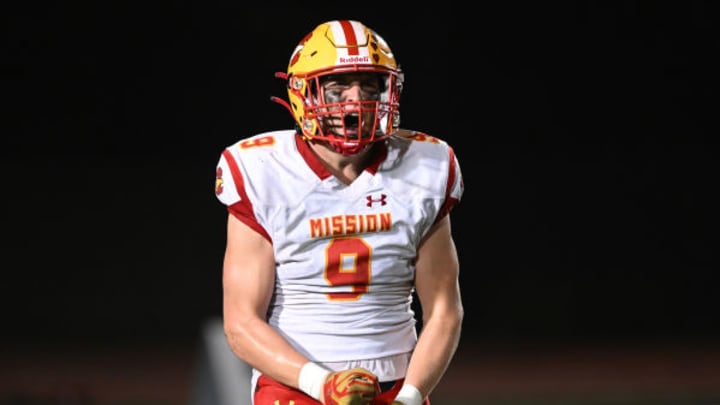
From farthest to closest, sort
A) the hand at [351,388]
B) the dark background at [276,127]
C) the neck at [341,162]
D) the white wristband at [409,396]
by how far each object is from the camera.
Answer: the dark background at [276,127] < the neck at [341,162] < the white wristband at [409,396] < the hand at [351,388]

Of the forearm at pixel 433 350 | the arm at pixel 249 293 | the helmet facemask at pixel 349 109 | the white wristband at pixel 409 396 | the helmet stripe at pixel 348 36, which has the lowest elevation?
the white wristband at pixel 409 396

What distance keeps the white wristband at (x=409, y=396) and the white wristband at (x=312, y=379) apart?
152 millimetres

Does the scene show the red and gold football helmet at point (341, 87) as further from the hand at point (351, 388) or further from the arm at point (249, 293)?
the hand at point (351, 388)

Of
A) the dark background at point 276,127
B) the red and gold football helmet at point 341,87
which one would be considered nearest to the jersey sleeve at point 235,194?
the red and gold football helmet at point 341,87

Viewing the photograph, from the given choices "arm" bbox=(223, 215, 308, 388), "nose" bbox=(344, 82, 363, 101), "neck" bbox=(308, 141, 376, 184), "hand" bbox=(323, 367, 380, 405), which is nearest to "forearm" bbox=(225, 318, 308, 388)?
"arm" bbox=(223, 215, 308, 388)

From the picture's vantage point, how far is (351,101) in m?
2.13

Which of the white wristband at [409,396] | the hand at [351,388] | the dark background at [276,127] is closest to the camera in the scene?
the hand at [351,388]

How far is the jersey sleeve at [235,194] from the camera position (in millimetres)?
2143

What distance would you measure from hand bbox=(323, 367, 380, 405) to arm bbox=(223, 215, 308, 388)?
0.15 m

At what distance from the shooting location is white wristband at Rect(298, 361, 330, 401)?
2.03 meters

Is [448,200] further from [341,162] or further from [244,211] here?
[244,211]
